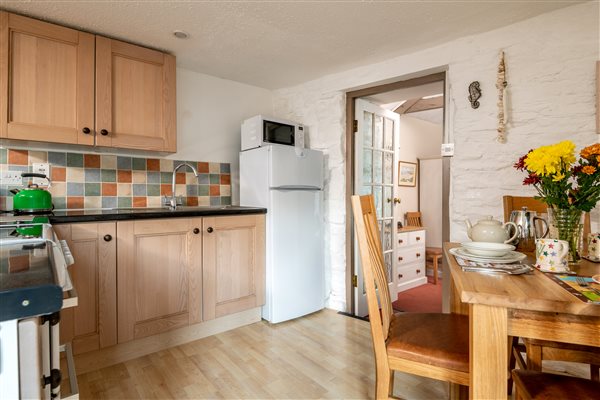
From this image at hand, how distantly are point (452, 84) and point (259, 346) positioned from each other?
2.26 m

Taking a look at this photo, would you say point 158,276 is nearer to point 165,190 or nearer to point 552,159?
point 165,190

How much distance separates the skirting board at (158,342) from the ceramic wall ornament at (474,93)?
220 cm

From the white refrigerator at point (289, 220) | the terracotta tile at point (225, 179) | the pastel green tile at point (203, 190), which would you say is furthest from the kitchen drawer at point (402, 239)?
the pastel green tile at point (203, 190)

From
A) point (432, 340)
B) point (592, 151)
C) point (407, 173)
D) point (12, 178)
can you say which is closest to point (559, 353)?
point (432, 340)

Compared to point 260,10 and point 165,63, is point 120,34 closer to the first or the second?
point 165,63

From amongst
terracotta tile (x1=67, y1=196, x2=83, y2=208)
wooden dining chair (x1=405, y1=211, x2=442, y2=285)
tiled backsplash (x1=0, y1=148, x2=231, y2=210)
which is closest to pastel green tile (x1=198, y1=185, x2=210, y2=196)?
tiled backsplash (x1=0, y1=148, x2=231, y2=210)

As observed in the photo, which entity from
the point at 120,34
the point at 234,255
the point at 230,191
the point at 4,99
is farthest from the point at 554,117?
the point at 4,99

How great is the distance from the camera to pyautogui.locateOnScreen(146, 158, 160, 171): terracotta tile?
269 cm

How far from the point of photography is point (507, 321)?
864mm

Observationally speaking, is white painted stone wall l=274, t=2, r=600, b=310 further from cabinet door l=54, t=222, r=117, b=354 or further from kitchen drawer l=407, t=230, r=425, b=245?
cabinet door l=54, t=222, r=117, b=354

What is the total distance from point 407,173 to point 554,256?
12.9ft

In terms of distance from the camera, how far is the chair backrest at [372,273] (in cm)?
124

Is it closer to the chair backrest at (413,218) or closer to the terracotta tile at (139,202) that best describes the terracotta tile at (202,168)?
the terracotta tile at (139,202)

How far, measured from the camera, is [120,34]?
2.21m
